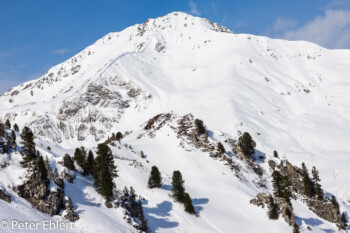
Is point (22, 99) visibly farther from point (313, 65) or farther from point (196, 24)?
point (313, 65)

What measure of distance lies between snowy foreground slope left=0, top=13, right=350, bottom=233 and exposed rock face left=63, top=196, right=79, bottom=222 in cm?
74

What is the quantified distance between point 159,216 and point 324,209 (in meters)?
32.7

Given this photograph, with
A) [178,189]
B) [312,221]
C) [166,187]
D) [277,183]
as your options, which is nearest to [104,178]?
[178,189]

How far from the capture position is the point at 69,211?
26.5 metres

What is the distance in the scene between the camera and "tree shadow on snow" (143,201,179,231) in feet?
108

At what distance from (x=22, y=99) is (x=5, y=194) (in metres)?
163

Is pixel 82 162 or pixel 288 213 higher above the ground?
pixel 288 213

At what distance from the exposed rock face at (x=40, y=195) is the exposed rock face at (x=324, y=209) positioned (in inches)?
1759

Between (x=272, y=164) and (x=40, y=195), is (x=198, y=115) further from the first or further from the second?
(x=40, y=195)

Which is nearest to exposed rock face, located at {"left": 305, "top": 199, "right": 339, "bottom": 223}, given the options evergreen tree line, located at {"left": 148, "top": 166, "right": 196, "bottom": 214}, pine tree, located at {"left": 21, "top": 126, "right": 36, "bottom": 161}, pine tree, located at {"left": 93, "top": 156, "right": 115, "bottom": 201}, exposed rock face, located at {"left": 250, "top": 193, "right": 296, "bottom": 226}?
exposed rock face, located at {"left": 250, "top": 193, "right": 296, "bottom": 226}

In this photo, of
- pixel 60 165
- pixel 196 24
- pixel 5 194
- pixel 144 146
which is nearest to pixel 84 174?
pixel 60 165

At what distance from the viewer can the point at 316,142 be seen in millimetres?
81188

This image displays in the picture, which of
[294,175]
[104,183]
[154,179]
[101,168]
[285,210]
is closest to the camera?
[104,183]

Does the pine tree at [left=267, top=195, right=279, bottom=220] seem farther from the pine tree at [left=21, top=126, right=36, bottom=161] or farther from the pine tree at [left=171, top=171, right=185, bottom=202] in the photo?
the pine tree at [left=21, top=126, right=36, bottom=161]
